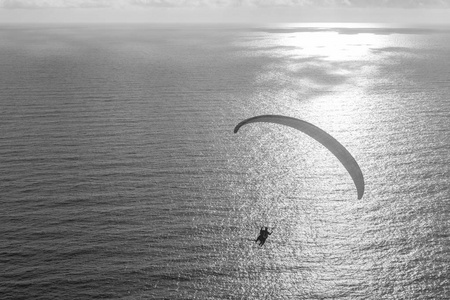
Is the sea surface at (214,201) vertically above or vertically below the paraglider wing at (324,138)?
below

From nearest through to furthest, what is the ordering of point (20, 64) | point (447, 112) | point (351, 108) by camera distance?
point (447, 112) → point (351, 108) → point (20, 64)

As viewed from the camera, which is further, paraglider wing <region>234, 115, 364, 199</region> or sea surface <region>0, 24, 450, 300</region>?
sea surface <region>0, 24, 450, 300</region>

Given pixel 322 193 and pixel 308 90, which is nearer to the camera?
pixel 322 193

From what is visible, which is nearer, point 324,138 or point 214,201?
point 324,138

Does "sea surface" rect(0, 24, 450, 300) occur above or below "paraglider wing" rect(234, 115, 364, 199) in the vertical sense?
below

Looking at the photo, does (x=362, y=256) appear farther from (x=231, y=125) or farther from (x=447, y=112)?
(x=447, y=112)

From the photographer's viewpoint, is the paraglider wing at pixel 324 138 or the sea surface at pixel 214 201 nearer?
the paraglider wing at pixel 324 138

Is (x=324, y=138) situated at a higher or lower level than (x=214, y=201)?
higher

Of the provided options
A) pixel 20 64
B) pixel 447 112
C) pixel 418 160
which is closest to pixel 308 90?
pixel 447 112
